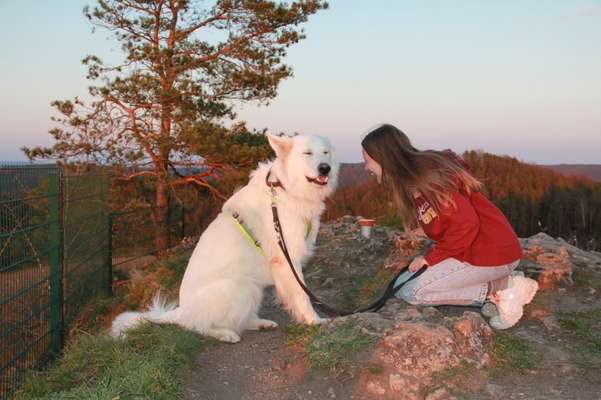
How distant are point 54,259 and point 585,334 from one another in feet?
18.6

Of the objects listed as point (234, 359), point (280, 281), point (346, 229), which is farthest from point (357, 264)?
point (234, 359)

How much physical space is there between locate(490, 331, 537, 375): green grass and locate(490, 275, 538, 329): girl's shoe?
13.4 inches

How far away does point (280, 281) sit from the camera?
4977 mm

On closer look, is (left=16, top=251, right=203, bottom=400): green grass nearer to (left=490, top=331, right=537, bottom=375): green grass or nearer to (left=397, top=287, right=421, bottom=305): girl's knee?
(left=397, top=287, right=421, bottom=305): girl's knee

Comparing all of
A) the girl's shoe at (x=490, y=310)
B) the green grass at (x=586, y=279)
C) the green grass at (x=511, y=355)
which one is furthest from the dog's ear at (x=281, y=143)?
the green grass at (x=586, y=279)

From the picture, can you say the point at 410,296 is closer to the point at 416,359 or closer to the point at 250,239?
the point at 416,359

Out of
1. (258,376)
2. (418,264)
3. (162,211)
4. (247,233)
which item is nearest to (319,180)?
(247,233)

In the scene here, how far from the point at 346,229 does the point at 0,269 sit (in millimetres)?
5434

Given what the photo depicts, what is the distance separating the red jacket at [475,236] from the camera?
458 centimetres

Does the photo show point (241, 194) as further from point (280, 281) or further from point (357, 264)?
point (357, 264)

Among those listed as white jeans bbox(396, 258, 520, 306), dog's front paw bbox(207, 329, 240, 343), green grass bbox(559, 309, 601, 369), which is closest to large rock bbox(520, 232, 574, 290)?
green grass bbox(559, 309, 601, 369)

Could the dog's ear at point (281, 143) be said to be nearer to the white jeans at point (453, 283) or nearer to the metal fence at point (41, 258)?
the white jeans at point (453, 283)

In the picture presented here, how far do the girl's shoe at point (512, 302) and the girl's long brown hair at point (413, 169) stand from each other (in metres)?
0.92

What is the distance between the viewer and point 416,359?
385 centimetres
